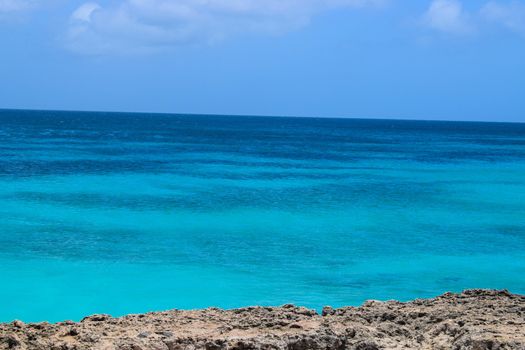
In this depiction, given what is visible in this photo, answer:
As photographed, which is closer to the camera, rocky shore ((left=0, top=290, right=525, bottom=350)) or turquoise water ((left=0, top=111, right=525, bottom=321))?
rocky shore ((left=0, top=290, right=525, bottom=350))

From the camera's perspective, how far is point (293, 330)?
6258 mm

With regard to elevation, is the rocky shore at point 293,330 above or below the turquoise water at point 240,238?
above

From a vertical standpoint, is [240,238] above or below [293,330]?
below

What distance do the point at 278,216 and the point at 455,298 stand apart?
11.1 metres

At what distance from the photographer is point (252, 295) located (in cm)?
1156

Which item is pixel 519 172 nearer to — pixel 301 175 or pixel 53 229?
pixel 301 175

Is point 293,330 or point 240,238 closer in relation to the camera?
point 293,330

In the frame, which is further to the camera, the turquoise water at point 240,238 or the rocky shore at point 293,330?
the turquoise water at point 240,238

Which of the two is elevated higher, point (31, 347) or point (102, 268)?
point (31, 347)

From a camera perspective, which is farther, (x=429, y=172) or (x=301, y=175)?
(x=429, y=172)

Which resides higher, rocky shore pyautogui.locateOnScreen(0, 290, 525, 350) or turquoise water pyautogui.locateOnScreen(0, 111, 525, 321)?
rocky shore pyautogui.locateOnScreen(0, 290, 525, 350)

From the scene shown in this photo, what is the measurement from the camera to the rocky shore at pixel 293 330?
5836mm

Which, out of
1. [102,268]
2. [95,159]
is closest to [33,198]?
[102,268]

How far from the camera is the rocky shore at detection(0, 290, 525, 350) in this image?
19.1 ft
